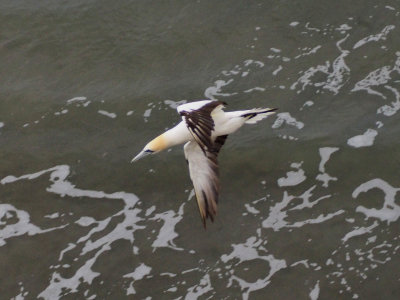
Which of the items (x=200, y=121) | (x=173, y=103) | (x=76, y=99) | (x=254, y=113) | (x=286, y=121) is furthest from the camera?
(x=76, y=99)

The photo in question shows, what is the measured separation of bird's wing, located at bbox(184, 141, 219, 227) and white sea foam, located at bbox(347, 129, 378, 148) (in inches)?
69.0

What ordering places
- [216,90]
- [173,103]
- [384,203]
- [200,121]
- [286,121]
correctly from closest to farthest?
[200,121], [384,203], [286,121], [173,103], [216,90]

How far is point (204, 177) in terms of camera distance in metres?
9.26

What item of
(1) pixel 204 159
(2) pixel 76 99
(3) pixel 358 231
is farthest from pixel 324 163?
(2) pixel 76 99

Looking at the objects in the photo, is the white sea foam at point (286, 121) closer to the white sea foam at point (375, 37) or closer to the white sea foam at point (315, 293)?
the white sea foam at point (375, 37)

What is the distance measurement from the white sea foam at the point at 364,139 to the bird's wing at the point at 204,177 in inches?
69.0

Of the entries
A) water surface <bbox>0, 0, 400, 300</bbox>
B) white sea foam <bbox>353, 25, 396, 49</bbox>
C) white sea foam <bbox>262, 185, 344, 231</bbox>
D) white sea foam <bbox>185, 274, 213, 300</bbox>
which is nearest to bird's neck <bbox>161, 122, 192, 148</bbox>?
water surface <bbox>0, 0, 400, 300</bbox>

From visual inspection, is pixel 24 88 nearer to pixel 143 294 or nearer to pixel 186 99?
pixel 186 99

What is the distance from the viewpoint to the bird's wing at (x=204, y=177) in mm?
9070

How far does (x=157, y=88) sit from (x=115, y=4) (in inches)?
72.5

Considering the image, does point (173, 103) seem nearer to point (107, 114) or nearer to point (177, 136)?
point (107, 114)

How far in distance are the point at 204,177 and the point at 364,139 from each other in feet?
6.97

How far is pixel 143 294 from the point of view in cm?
921

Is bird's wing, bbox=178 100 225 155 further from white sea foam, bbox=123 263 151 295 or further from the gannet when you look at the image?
white sea foam, bbox=123 263 151 295
